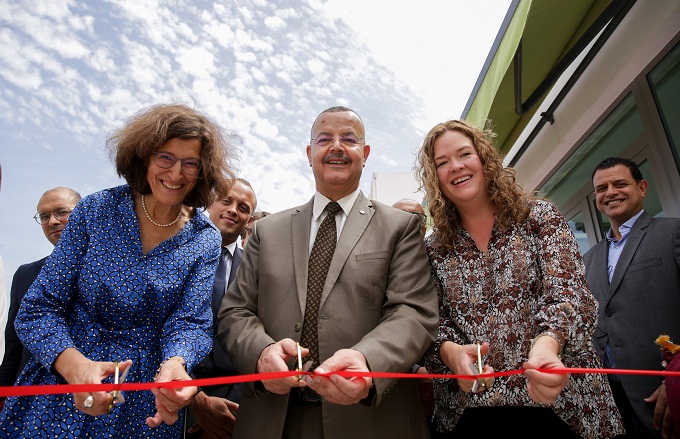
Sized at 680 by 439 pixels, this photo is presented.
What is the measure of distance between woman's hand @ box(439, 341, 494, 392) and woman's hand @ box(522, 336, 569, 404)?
5.3 inches

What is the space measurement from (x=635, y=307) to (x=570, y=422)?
1.85m

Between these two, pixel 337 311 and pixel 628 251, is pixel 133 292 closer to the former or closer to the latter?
pixel 337 311

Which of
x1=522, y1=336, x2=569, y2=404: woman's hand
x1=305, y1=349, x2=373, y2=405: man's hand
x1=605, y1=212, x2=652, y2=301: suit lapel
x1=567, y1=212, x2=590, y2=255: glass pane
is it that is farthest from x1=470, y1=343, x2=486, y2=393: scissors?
x1=567, y1=212, x2=590, y2=255: glass pane

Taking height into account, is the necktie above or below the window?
below

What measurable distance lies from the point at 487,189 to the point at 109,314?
1.82 metres

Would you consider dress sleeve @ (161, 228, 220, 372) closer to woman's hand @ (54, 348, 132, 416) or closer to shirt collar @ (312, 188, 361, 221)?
woman's hand @ (54, 348, 132, 416)

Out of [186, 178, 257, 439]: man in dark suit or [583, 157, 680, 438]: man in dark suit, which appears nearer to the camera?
[186, 178, 257, 439]: man in dark suit

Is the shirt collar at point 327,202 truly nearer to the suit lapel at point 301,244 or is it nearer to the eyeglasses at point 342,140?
the suit lapel at point 301,244

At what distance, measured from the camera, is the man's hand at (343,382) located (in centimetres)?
157

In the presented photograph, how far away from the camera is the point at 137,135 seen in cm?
232

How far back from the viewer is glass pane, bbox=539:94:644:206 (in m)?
4.59

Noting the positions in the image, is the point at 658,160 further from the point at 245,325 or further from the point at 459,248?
the point at 245,325

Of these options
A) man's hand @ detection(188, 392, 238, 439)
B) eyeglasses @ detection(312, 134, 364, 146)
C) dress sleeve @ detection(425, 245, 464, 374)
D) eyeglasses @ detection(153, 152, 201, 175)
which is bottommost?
man's hand @ detection(188, 392, 238, 439)

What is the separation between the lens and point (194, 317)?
82.6 inches
